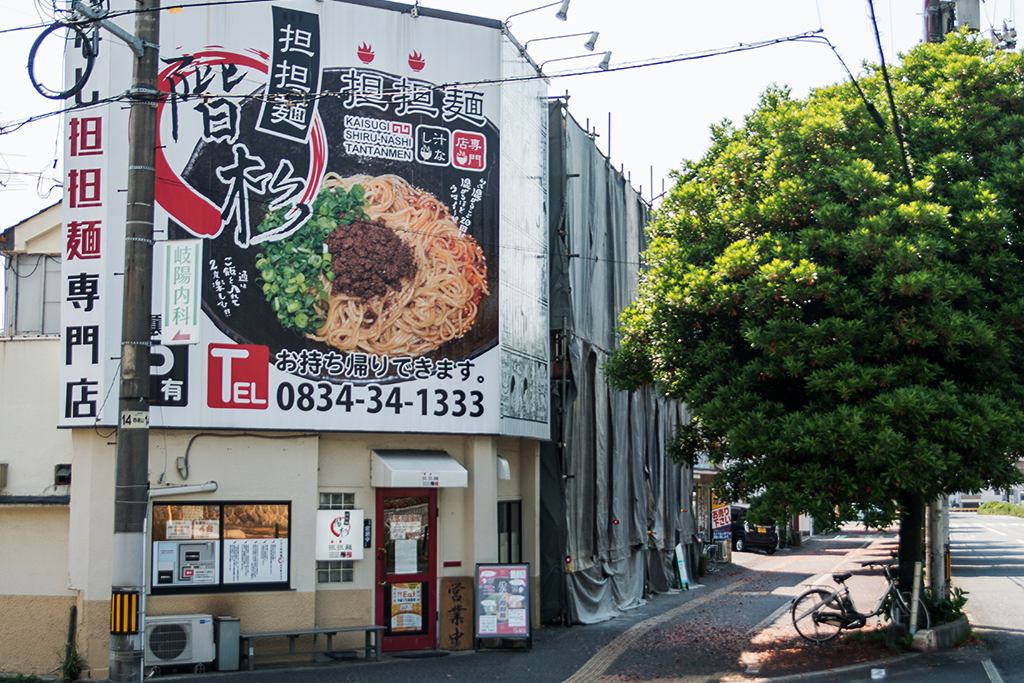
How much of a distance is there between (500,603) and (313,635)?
290 cm

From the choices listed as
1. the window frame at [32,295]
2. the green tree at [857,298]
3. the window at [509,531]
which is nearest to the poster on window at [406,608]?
the window at [509,531]

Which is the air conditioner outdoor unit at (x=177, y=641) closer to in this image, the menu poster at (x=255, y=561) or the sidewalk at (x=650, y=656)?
the sidewalk at (x=650, y=656)

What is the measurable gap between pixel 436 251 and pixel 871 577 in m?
18.6

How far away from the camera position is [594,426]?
19.9 m

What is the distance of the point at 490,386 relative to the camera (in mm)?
15469

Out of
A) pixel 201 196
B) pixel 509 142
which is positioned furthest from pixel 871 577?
pixel 201 196

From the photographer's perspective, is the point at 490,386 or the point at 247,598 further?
the point at 490,386

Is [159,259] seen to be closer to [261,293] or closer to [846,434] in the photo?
[261,293]

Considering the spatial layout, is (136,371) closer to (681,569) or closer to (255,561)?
(255,561)

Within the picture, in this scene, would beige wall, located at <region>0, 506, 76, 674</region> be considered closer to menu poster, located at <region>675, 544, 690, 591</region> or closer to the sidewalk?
the sidewalk

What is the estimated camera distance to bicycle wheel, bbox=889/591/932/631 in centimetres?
1416

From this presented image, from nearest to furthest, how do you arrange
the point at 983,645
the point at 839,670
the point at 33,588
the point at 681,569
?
the point at 839,670 → the point at 33,588 → the point at 983,645 → the point at 681,569

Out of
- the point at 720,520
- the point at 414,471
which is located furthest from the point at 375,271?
the point at 720,520

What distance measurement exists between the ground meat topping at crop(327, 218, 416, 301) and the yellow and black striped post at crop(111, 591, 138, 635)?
21.4 feet
